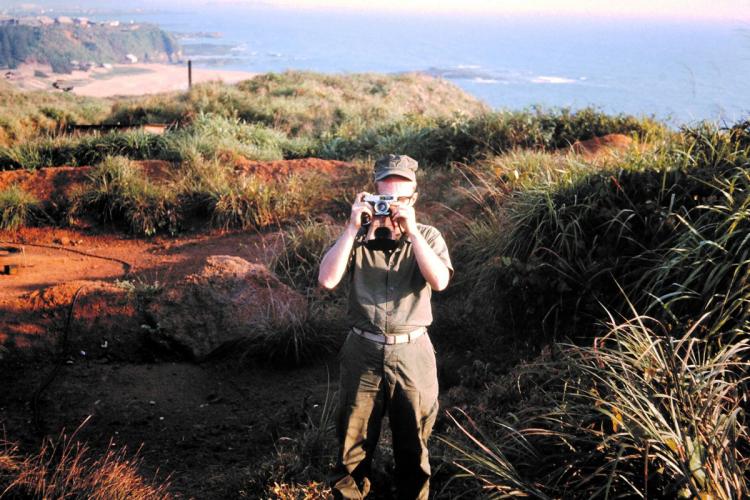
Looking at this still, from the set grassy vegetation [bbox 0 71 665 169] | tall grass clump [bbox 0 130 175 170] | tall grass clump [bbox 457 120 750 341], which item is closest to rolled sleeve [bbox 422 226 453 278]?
tall grass clump [bbox 457 120 750 341]

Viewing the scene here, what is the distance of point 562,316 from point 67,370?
450cm

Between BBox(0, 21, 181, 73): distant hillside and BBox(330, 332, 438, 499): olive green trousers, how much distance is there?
36018 millimetres

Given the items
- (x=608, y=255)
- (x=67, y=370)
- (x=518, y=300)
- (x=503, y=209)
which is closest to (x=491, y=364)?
(x=518, y=300)

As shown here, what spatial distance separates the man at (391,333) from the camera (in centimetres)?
346

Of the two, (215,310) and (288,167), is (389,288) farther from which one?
(288,167)

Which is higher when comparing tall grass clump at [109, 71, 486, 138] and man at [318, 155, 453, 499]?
man at [318, 155, 453, 499]

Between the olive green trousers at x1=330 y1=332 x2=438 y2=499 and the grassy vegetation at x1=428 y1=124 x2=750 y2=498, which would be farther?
the olive green trousers at x1=330 y1=332 x2=438 y2=499

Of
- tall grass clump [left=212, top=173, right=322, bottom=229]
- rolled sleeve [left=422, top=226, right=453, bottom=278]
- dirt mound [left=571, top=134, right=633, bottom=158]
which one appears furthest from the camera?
dirt mound [left=571, top=134, right=633, bottom=158]

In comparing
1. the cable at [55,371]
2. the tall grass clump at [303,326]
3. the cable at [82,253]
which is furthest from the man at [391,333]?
the cable at [82,253]

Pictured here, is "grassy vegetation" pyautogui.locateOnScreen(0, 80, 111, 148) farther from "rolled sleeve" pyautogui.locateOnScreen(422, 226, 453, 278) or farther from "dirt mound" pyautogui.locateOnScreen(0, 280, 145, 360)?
"rolled sleeve" pyautogui.locateOnScreen(422, 226, 453, 278)

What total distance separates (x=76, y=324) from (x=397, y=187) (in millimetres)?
4545

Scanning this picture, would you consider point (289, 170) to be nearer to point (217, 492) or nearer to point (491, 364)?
point (491, 364)

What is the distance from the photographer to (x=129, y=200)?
10.0 m

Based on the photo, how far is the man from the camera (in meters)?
3.46
